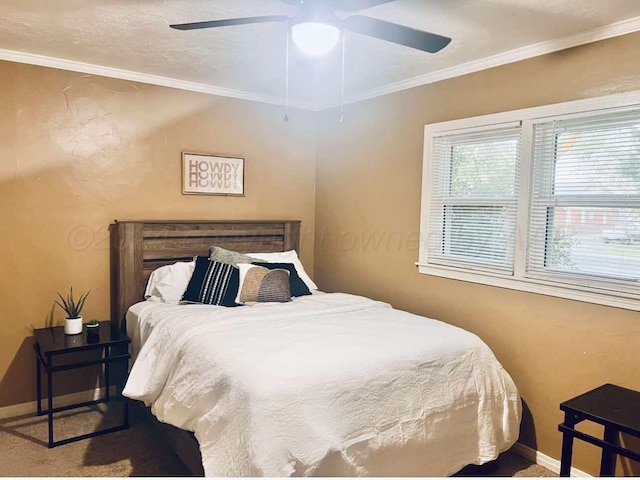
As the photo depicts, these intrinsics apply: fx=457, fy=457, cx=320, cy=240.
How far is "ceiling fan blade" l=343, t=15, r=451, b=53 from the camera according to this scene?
184 cm

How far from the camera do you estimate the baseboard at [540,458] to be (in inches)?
101

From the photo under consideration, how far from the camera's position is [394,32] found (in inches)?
74.9

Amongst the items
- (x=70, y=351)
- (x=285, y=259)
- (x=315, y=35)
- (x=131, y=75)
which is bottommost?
(x=70, y=351)

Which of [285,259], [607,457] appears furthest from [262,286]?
[607,457]

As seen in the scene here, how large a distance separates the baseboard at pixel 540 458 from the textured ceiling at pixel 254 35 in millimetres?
2403

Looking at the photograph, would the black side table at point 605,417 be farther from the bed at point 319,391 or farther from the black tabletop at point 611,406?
the bed at point 319,391

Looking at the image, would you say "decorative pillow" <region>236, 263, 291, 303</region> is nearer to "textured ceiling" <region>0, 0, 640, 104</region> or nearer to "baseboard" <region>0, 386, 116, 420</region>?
"baseboard" <region>0, 386, 116, 420</region>

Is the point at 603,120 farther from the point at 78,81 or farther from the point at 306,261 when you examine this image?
the point at 78,81

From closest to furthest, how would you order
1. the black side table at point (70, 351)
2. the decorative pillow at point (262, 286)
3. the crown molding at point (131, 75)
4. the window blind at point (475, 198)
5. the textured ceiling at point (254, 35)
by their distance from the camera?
1. the textured ceiling at point (254, 35)
2. the black side table at point (70, 351)
3. the window blind at point (475, 198)
4. the crown molding at point (131, 75)
5. the decorative pillow at point (262, 286)

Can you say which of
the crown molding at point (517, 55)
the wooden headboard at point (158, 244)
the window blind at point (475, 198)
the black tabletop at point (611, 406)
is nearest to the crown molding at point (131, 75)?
the crown molding at point (517, 55)

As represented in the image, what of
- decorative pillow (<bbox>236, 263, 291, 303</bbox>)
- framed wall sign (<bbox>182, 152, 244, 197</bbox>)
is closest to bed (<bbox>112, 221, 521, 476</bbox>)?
decorative pillow (<bbox>236, 263, 291, 303</bbox>)

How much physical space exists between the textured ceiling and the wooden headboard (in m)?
1.16

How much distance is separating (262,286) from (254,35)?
5.39 feet

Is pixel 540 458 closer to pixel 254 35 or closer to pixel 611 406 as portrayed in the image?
pixel 611 406
